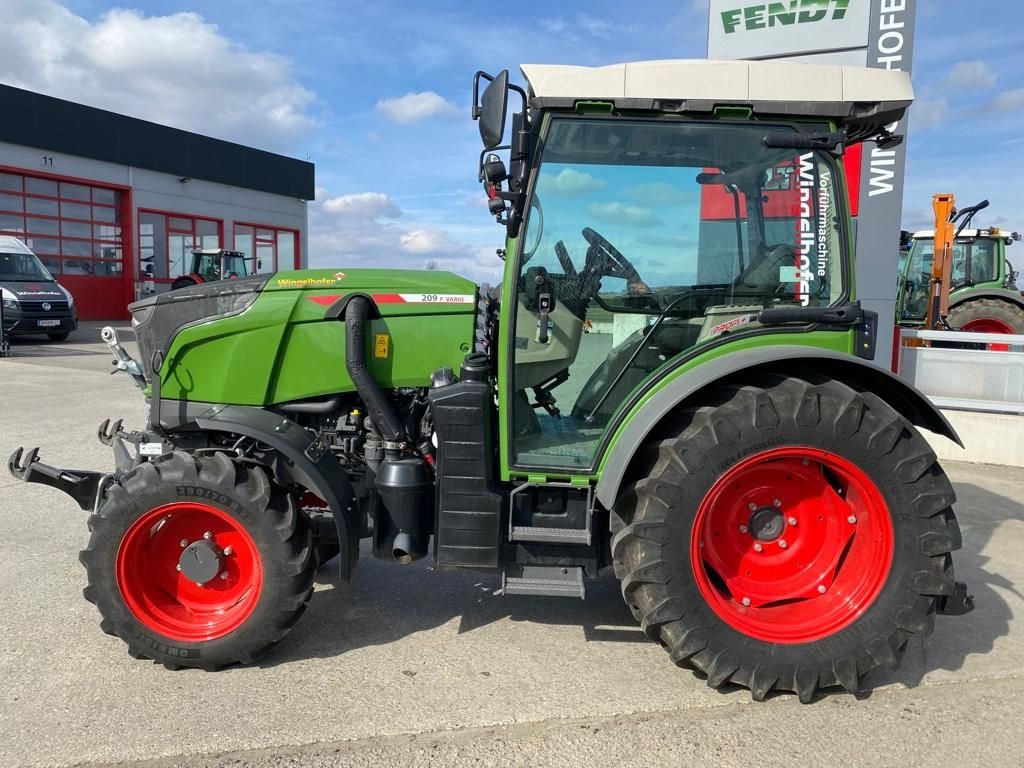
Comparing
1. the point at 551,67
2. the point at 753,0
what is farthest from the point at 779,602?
the point at 753,0

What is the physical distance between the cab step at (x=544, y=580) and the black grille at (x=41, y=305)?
15.5 m

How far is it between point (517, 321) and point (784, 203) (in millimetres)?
1173

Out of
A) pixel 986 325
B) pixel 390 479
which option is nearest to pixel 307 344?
pixel 390 479

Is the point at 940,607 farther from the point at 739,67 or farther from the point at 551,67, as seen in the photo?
the point at 551,67

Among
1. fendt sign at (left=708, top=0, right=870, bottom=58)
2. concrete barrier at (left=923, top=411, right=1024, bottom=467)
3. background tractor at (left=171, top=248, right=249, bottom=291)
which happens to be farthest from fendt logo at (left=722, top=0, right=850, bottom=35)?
background tractor at (left=171, top=248, right=249, bottom=291)

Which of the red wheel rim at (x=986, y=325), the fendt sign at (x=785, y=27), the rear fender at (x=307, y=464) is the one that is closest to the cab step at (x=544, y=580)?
the rear fender at (x=307, y=464)

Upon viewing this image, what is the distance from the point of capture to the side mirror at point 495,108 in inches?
103

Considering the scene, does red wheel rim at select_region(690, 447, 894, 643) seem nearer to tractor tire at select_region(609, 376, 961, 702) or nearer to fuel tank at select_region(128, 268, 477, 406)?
tractor tire at select_region(609, 376, 961, 702)

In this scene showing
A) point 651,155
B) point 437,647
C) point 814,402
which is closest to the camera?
point 814,402

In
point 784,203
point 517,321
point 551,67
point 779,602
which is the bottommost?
point 779,602

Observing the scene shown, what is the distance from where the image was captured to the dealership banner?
24.1ft

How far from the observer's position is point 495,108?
104 inches

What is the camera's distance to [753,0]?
7.84 metres

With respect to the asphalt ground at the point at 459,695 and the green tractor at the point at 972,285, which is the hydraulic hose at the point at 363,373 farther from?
the green tractor at the point at 972,285
